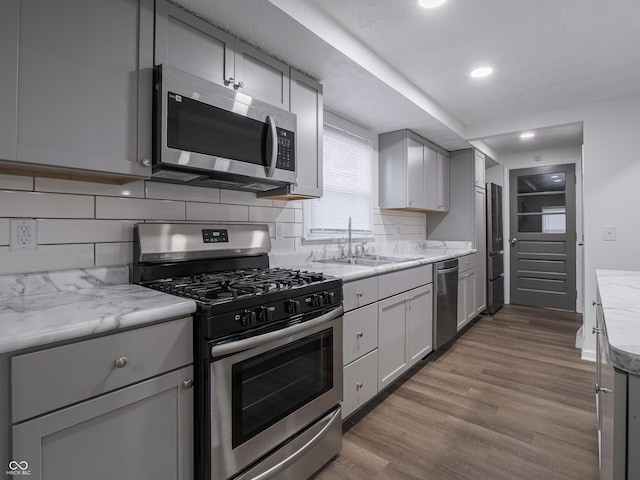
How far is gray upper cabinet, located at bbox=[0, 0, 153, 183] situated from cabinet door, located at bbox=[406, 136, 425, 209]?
8.74 feet

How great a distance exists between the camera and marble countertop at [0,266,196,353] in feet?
2.94

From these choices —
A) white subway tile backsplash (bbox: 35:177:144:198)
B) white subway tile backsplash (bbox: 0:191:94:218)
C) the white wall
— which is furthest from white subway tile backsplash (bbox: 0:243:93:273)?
white subway tile backsplash (bbox: 35:177:144:198)

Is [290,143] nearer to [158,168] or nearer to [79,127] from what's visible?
[158,168]

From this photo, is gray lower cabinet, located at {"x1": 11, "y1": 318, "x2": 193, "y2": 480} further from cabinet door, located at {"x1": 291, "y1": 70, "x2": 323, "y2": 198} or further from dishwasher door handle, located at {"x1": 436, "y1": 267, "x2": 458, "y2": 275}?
dishwasher door handle, located at {"x1": 436, "y1": 267, "x2": 458, "y2": 275}

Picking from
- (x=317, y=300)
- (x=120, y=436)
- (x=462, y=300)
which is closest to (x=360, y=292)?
(x=317, y=300)

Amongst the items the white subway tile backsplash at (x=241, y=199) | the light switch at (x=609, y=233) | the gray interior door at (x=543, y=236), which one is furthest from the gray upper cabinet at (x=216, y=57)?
the gray interior door at (x=543, y=236)

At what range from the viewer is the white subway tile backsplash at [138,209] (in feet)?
5.24

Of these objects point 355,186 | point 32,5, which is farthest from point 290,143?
point 355,186

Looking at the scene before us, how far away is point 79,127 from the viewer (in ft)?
4.13

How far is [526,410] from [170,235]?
8.10ft

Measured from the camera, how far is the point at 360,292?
206 cm

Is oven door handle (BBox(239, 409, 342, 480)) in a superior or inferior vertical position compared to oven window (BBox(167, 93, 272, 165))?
inferior

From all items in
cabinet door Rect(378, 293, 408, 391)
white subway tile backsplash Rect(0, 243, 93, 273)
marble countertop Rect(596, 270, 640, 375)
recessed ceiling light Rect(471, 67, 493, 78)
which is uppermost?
recessed ceiling light Rect(471, 67, 493, 78)

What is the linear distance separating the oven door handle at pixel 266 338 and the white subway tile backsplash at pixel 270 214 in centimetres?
89
